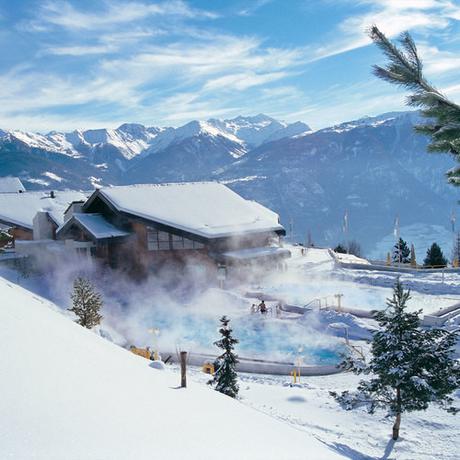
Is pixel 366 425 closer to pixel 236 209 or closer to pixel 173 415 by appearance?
pixel 173 415

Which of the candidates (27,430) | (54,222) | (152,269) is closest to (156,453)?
(27,430)

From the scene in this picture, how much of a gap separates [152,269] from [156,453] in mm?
33453

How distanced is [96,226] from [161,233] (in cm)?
503

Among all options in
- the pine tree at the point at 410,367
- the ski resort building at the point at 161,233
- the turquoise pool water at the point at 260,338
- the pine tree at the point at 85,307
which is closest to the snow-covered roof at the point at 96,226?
the ski resort building at the point at 161,233

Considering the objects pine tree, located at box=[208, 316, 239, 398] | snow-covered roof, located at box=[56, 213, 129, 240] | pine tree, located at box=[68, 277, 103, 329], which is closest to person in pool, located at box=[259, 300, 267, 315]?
pine tree, located at box=[68, 277, 103, 329]

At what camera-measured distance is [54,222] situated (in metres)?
42.0

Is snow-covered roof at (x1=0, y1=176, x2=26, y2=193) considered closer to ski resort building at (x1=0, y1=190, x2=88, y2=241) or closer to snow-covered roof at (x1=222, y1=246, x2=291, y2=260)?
ski resort building at (x1=0, y1=190, x2=88, y2=241)

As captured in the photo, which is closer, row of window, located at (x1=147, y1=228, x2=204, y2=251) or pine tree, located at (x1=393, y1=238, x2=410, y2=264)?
row of window, located at (x1=147, y1=228, x2=204, y2=251)

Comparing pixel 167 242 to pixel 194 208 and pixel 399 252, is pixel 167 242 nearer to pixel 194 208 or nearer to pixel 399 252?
pixel 194 208

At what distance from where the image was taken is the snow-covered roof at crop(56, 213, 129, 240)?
120ft

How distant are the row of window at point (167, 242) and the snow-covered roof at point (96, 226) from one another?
80.9 inches

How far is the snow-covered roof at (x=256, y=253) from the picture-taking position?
36.8 m

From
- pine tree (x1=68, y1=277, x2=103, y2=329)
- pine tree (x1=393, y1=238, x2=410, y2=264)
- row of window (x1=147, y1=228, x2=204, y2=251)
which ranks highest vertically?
row of window (x1=147, y1=228, x2=204, y2=251)

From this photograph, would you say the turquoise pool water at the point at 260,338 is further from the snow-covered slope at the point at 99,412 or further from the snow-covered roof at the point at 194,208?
the snow-covered slope at the point at 99,412
